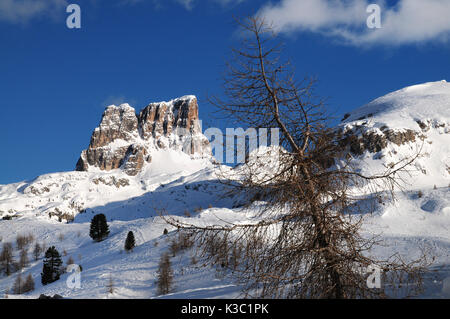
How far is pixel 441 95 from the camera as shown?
76.8 m

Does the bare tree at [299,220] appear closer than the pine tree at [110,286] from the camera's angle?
Yes

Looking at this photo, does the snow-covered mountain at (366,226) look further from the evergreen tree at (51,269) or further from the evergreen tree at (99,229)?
the evergreen tree at (51,269)

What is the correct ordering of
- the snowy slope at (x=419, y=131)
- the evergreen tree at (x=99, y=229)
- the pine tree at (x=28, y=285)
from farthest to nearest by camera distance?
1. the evergreen tree at (x=99, y=229)
2. the snowy slope at (x=419, y=131)
3. the pine tree at (x=28, y=285)

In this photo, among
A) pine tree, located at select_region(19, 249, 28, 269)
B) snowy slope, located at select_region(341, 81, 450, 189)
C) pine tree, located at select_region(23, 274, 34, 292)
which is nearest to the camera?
pine tree, located at select_region(23, 274, 34, 292)

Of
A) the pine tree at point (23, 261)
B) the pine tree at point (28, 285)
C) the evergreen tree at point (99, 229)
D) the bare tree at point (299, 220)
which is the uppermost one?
the bare tree at point (299, 220)

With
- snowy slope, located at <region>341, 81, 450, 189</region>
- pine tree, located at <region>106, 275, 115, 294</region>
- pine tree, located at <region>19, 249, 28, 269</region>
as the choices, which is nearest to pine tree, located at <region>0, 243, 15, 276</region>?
pine tree, located at <region>19, 249, 28, 269</region>

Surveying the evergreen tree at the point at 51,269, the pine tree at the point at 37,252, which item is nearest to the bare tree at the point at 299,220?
the evergreen tree at the point at 51,269

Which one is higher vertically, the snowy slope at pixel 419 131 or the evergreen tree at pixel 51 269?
the snowy slope at pixel 419 131

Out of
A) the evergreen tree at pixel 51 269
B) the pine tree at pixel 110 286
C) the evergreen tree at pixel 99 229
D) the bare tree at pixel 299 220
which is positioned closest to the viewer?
the bare tree at pixel 299 220

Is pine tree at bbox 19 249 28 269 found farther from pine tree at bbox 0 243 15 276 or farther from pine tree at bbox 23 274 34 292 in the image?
pine tree at bbox 23 274 34 292

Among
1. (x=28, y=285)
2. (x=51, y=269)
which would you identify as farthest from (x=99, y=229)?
(x=51, y=269)
